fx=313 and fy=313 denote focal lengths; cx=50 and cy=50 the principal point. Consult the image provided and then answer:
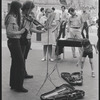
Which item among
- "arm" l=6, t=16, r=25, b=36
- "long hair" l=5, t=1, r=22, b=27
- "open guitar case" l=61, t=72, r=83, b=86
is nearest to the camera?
"arm" l=6, t=16, r=25, b=36

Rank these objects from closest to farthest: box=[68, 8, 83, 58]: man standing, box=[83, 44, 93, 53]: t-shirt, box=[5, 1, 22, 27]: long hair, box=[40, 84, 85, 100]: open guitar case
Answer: box=[40, 84, 85, 100]: open guitar case, box=[5, 1, 22, 27]: long hair, box=[83, 44, 93, 53]: t-shirt, box=[68, 8, 83, 58]: man standing

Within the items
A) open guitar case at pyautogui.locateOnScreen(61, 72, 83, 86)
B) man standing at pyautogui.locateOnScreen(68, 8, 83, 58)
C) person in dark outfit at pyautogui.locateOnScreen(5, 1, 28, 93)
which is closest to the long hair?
person in dark outfit at pyautogui.locateOnScreen(5, 1, 28, 93)

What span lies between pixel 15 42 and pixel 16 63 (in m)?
0.51

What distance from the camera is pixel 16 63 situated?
6719 mm

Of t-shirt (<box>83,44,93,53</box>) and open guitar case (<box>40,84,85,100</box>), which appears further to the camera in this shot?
t-shirt (<box>83,44,93,53</box>)

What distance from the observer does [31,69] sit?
9.30 m

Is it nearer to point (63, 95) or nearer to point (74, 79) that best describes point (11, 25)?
point (63, 95)

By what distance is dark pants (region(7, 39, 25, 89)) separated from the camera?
6.52m

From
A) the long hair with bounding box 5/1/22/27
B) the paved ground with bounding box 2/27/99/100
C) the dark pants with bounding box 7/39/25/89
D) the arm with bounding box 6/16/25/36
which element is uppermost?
the long hair with bounding box 5/1/22/27

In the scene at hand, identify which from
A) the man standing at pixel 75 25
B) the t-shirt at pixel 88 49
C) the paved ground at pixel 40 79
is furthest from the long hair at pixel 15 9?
the man standing at pixel 75 25

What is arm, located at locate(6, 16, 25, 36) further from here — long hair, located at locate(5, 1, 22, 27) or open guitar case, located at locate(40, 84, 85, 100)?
open guitar case, located at locate(40, 84, 85, 100)

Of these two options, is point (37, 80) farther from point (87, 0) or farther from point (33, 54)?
point (87, 0)

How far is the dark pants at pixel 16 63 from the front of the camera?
652 centimetres

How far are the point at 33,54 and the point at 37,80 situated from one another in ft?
14.8
